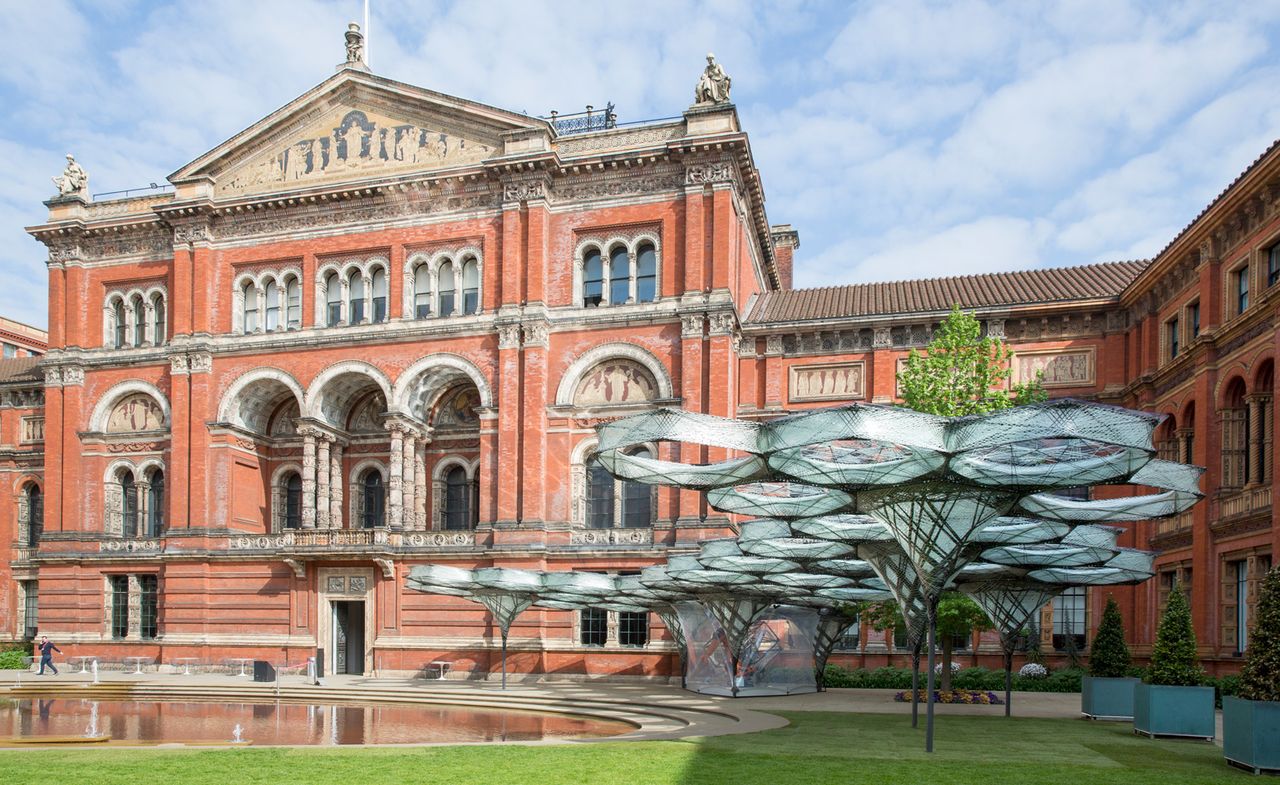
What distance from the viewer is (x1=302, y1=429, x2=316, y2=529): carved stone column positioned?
44.1 metres

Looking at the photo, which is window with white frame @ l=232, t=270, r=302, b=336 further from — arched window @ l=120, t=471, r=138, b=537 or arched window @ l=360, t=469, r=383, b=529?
arched window @ l=120, t=471, r=138, b=537

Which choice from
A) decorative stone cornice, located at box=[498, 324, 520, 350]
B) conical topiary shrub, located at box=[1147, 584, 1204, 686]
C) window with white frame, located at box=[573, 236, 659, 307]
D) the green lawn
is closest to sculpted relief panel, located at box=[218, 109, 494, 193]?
window with white frame, located at box=[573, 236, 659, 307]

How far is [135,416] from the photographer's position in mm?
47406

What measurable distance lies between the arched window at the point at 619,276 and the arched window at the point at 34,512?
3028 cm

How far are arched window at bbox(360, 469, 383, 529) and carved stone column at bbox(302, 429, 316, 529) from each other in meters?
3.11

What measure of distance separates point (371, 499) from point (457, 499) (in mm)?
4085

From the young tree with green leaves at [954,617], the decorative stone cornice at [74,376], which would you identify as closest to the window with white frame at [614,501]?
the young tree with green leaves at [954,617]

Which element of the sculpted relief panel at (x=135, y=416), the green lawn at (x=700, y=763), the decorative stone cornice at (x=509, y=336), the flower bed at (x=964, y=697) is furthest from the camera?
the sculpted relief panel at (x=135, y=416)

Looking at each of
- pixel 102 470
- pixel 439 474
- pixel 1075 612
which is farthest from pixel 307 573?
pixel 1075 612

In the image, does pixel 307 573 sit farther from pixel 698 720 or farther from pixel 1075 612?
pixel 1075 612

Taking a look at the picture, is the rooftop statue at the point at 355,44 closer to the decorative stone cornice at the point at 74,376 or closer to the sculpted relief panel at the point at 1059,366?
the decorative stone cornice at the point at 74,376

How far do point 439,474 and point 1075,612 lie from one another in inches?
969

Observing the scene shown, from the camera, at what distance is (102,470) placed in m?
47.5

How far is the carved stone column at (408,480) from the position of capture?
43.4 m
